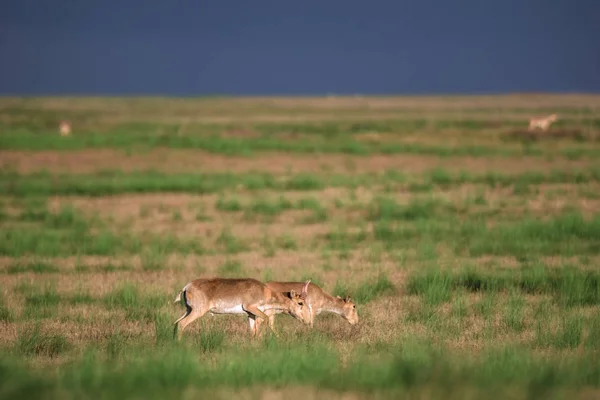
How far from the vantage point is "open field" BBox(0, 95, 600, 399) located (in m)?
7.93

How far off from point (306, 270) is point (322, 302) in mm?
3953

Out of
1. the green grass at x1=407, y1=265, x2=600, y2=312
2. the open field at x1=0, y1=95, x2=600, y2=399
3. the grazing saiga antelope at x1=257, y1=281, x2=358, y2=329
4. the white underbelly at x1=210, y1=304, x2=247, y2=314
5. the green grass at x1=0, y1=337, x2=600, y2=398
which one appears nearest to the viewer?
the green grass at x1=0, y1=337, x2=600, y2=398

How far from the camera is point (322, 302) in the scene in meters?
12.9

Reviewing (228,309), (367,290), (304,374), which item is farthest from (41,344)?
(367,290)

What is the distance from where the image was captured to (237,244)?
2023cm

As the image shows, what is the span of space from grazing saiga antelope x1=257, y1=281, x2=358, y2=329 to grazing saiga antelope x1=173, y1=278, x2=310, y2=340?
14.9 inches

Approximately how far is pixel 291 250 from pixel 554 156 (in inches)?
991

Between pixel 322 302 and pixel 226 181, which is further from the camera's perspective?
pixel 226 181

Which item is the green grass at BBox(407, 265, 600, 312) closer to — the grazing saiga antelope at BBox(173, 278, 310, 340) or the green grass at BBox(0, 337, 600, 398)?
the grazing saiga antelope at BBox(173, 278, 310, 340)

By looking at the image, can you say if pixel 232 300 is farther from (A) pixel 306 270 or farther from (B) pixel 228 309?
(A) pixel 306 270

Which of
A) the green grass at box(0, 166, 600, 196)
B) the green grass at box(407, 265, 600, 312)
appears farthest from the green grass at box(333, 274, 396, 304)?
the green grass at box(0, 166, 600, 196)

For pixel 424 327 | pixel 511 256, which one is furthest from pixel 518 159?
pixel 424 327

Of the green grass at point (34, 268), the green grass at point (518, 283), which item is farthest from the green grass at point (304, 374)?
the green grass at point (34, 268)

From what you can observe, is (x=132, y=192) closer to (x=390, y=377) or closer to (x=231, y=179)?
(x=231, y=179)
